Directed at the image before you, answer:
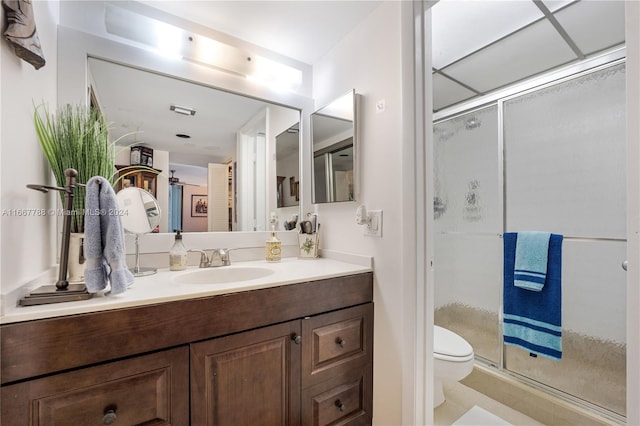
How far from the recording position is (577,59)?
1631mm

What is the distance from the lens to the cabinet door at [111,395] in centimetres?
65

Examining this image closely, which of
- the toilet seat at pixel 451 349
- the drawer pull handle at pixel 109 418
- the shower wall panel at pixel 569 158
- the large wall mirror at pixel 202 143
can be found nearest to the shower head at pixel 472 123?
the shower wall panel at pixel 569 158

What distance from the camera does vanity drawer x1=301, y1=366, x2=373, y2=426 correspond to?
110 centimetres

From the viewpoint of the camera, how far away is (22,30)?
695mm

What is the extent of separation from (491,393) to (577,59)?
2169 mm

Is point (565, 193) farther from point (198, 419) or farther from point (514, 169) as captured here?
point (198, 419)

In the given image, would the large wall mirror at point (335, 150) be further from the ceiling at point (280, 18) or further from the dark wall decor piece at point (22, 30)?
the dark wall decor piece at point (22, 30)

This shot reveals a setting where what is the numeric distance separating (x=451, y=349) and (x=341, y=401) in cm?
74

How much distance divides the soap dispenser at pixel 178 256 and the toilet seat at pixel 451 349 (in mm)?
1397

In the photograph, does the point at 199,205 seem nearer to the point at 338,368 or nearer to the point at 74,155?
the point at 74,155

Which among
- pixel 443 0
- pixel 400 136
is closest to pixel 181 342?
pixel 400 136

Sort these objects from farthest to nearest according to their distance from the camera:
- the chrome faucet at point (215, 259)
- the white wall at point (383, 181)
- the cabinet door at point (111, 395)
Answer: the chrome faucet at point (215, 259)
the white wall at point (383, 181)
the cabinet door at point (111, 395)

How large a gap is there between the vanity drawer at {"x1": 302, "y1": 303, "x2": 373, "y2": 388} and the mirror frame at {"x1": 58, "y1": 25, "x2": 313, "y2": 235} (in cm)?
73

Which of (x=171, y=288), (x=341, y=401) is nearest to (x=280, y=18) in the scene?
(x=171, y=288)
